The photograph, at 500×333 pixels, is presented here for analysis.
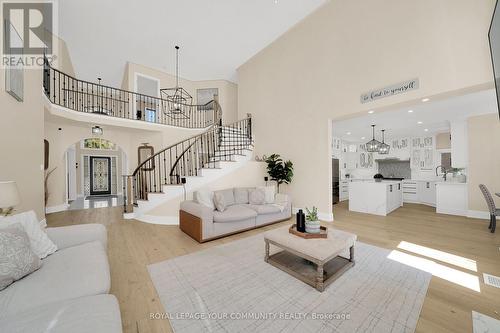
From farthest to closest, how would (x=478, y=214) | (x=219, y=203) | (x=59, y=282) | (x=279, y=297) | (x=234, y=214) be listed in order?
(x=478, y=214), (x=219, y=203), (x=234, y=214), (x=279, y=297), (x=59, y=282)

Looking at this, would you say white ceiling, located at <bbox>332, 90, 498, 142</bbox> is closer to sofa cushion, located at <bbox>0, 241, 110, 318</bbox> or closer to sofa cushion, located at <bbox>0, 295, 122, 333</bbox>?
sofa cushion, located at <bbox>0, 295, 122, 333</bbox>

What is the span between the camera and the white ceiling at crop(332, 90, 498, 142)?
431 cm

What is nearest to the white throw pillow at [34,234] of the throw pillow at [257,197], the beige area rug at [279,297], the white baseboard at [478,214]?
the beige area rug at [279,297]

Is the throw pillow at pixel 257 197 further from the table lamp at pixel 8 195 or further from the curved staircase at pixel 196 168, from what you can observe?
the table lamp at pixel 8 195

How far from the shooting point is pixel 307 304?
1855 mm

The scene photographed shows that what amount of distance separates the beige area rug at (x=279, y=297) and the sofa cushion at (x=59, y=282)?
670mm

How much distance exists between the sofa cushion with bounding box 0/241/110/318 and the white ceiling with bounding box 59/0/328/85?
563cm

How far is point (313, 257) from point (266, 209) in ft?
7.10

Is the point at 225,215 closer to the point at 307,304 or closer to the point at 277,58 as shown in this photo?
the point at 307,304

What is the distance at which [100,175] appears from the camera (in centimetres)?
1017

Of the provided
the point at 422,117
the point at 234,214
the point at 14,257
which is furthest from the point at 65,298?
the point at 422,117

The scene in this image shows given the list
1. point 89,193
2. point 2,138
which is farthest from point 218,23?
point 89,193

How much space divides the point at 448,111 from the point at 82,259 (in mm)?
7862

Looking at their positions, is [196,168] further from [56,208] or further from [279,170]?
[56,208]
